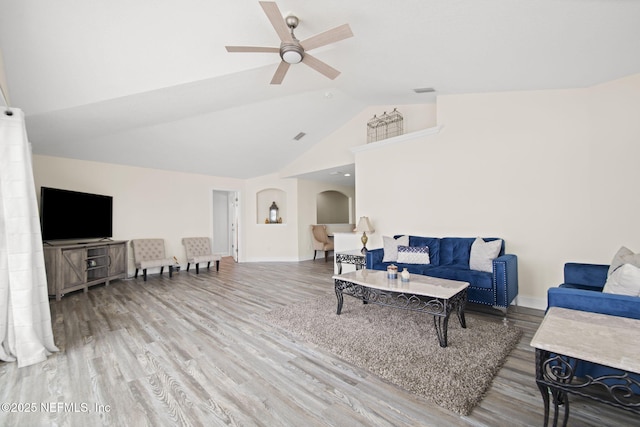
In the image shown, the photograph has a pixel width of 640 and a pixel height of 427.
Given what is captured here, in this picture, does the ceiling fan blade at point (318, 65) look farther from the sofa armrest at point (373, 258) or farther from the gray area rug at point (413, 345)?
the gray area rug at point (413, 345)

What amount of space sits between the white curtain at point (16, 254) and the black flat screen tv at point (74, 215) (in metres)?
2.41

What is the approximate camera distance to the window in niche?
926cm

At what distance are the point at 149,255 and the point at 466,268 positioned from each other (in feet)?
19.7

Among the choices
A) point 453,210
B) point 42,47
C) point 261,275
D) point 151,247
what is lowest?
point 261,275

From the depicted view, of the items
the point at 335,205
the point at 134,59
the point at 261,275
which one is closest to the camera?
the point at 134,59

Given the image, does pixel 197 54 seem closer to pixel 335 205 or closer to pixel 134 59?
pixel 134 59

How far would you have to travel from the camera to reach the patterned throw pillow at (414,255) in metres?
4.00

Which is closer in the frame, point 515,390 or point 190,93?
point 515,390

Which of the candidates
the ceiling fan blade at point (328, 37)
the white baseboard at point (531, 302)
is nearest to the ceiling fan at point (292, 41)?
the ceiling fan blade at point (328, 37)

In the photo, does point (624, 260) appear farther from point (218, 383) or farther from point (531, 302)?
point (218, 383)

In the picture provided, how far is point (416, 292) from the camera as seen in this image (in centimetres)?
254

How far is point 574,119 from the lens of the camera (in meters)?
3.23

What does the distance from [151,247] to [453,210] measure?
6.02m

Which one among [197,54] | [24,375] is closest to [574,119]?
[197,54]
